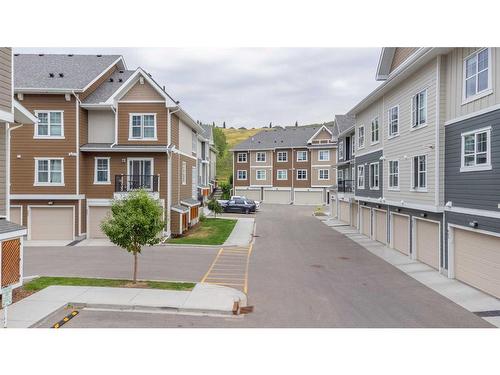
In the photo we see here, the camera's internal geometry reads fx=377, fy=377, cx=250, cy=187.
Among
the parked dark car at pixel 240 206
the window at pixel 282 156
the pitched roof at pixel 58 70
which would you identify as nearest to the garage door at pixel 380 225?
the parked dark car at pixel 240 206

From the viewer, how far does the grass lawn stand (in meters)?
24.0

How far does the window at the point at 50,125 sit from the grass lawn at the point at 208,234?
391 inches

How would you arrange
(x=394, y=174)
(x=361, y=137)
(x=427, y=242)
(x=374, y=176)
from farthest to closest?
1. (x=361, y=137)
2. (x=374, y=176)
3. (x=394, y=174)
4. (x=427, y=242)

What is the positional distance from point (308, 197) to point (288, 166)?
5689 mm

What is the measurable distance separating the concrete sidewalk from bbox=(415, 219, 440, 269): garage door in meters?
9.44

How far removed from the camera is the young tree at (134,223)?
13.8m

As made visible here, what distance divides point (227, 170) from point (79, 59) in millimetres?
76718

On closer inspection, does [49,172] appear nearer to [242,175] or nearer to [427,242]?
[427,242]

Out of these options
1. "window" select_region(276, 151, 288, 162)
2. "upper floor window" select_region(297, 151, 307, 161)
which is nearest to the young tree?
"upper floor window" select_region(297, 151, 307, 161)

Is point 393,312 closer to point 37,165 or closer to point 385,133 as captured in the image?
point 385,133

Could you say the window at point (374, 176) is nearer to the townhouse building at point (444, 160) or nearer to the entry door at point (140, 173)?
the townhouse building at point (444, 160)

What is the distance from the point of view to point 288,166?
192ft

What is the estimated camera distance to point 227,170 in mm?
104000

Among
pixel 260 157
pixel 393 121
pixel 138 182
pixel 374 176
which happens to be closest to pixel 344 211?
pixel 374 176
